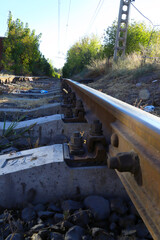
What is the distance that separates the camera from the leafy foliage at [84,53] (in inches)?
1060

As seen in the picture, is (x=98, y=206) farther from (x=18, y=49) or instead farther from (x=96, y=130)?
(x=18, y=49)

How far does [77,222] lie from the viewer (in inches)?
55.8

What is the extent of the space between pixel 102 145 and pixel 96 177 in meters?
0.32

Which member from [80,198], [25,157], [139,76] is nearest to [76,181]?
[80,198]

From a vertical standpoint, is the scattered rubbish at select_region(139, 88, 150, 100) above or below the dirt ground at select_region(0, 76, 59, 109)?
above

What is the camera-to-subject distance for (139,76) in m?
6.64

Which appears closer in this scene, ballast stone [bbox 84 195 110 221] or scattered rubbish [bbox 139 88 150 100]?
ballast stone [bbox 84 195 110 221]

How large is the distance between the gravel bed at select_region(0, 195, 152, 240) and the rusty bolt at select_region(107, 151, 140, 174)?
22.6 inches

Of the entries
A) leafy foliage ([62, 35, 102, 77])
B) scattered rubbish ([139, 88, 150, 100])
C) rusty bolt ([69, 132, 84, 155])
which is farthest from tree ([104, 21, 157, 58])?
rusty bolt ([69, 132, 84, 155])

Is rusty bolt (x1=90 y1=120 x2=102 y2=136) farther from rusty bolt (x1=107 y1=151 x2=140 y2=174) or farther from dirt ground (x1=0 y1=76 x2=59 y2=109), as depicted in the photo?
dirt ground (x1=0 y1=76 x2=59 y2=109)

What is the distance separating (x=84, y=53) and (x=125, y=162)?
29008 mm

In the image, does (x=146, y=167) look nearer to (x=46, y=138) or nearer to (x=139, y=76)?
(x=46, y=138)

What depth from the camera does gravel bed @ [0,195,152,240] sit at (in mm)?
1296

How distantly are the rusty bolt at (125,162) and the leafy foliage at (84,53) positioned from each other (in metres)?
24.8
